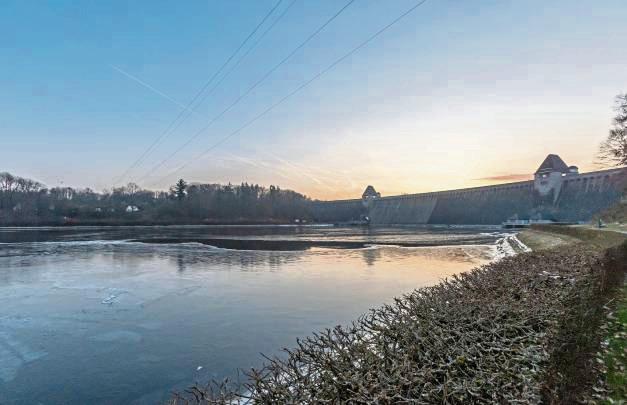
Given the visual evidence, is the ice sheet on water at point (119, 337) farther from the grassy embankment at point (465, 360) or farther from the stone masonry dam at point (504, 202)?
the stone masonry dam at point (504, 202)

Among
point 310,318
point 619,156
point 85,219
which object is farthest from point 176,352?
point 85,219

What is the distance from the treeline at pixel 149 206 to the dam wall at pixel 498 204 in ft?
86.6

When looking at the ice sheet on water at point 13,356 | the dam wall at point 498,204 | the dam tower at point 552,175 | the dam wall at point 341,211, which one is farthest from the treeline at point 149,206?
the ice sheet on water at point 13,356

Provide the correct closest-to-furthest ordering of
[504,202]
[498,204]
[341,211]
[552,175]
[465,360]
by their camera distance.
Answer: [465,360]
[552,175]
[504,202]
[498,204]
[341,211]

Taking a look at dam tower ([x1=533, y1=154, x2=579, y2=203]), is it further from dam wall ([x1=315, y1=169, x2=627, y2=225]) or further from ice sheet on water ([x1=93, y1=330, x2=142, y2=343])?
ice sheet on water ([x1=93, y1=330, x2=142, y2=343])

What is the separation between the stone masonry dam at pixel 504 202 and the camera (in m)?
83.8

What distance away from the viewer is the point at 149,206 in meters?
119

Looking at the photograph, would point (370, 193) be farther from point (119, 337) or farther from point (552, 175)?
point (119, 337)

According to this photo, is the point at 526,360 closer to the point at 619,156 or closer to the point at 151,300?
the point at 151,300

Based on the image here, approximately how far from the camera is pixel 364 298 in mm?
12562

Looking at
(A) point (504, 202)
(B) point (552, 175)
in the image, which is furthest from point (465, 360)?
(A) point (504, 202)

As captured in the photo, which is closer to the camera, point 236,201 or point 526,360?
point 526,360

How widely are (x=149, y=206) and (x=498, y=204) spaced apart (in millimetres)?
105044

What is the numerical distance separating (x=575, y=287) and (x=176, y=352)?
25.8 feet
